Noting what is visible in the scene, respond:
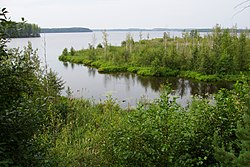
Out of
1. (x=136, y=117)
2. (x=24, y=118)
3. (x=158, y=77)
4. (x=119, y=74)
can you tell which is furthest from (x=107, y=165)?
(x=119, y=74)

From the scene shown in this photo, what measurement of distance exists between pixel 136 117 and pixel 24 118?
2068mm

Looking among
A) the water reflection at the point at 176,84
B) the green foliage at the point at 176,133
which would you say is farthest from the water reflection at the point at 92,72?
the green foliage at the point at 176,133

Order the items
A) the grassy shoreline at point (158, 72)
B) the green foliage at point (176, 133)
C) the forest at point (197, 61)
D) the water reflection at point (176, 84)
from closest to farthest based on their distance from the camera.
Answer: the green foliage at point (176, 133) < the water reflection at point (176, 84) < the grassy shoreline at point (158, 72) < the forest at point (197, 61)

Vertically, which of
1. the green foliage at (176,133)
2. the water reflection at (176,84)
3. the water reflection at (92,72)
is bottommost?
the water reflection at (176,84)

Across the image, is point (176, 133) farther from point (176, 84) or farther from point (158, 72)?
point (158, 72)

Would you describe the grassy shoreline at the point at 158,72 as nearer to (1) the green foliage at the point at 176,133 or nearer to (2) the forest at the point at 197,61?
(2) the forest at the point at 197,61

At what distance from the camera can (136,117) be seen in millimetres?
4270

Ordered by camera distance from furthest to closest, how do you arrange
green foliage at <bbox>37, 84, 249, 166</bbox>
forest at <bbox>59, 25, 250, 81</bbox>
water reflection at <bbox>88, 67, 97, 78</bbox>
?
water reflection at <bbox>88, 67, 97, 78</bbox> → forest at <bbox>59, 25, 250, 81</bbox> → green foliage at <bbox>37, 84, 249, 166</bbox>

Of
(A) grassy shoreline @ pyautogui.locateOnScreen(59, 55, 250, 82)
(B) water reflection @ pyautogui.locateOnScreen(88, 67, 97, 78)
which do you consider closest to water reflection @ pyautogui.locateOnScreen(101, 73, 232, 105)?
(A) grassy shoreline @ pyautogui.locateOnScreen(59, 55, 250, 82)

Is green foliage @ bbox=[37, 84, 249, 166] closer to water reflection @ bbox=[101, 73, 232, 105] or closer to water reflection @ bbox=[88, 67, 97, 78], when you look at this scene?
water reflection @ bbox=[101, 73, 232, 105]

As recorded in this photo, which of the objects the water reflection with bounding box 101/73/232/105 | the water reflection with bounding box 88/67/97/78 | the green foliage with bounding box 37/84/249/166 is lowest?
the water reflection with bounding box 101/73/232/105

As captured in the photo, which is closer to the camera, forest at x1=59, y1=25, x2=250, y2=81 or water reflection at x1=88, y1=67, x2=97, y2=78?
forest at x1=59, y1=25, x2=250, y2=81

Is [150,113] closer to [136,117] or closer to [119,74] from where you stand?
[136,117]

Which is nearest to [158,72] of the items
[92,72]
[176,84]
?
[176,84]
